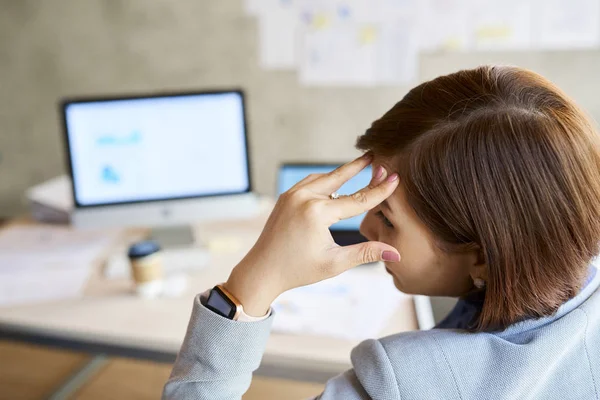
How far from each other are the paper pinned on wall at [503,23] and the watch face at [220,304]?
216cm

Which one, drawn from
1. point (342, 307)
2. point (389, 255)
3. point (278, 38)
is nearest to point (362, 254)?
point (389, 255)

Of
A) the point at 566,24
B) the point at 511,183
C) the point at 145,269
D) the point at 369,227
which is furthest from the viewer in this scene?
the point at 566,24

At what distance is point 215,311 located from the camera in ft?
2.63

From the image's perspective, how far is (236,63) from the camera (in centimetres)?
284

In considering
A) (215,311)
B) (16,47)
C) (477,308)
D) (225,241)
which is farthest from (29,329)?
(16,47)

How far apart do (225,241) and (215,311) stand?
985 millimetres

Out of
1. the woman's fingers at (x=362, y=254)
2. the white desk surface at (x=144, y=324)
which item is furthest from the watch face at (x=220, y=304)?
the white desk surface at (x=144, y=324)

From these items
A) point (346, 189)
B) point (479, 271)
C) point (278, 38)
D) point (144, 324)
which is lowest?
point (144, 324)

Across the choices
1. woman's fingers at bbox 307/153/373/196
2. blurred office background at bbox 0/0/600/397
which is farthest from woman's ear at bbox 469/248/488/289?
blurred office background at bbox 0/0/600/397

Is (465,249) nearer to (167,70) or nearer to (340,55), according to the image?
(340,55)

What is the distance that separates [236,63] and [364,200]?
218cm

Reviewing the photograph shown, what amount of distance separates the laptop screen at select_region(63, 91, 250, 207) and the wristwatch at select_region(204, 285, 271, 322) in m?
0.91

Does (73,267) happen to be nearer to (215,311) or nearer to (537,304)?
(215,311)

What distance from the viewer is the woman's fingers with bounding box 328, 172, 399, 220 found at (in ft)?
2.64
